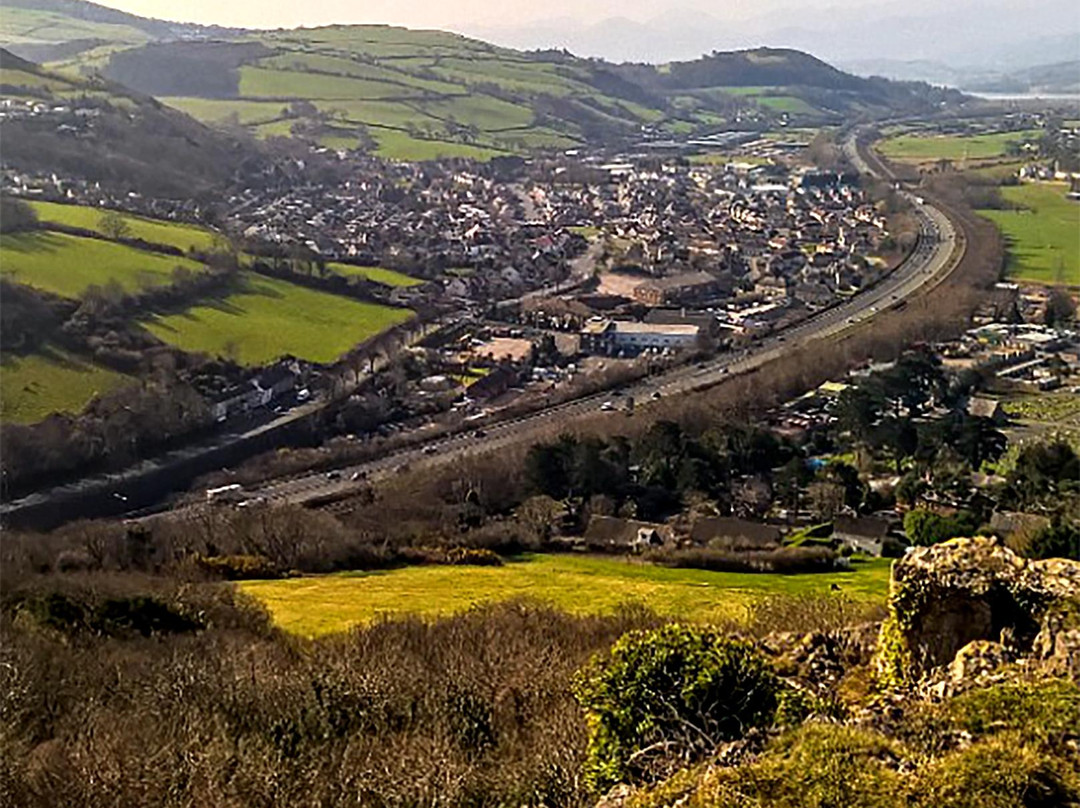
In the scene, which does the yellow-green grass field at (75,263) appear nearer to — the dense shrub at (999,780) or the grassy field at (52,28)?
the dense shrub at (999,780)

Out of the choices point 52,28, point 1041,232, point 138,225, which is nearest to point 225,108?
Result: point 52,28

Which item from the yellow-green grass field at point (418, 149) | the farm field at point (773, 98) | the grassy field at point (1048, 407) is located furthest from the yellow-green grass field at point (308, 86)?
the grassy field at point (1048, 407)

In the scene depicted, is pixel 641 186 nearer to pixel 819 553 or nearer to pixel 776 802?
pixel 819 553

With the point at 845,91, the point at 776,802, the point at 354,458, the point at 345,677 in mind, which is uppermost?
the point at 845,91

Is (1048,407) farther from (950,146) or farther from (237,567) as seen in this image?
(950,146)

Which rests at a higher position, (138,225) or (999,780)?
(999,780)

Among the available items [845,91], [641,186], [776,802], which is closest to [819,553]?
[776,802]

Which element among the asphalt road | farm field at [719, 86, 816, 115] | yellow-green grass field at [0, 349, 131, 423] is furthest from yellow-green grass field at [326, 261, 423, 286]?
farm field at [719, 86, 816, 115]
